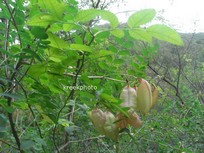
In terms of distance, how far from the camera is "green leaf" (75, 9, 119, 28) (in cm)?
52

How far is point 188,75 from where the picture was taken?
596 centimetres

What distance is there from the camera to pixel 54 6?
522 mm

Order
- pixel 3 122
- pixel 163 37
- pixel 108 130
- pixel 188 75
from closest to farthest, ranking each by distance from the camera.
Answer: pixel 163 37, pixel 3 122, pixel 108 130, pixel 188 75

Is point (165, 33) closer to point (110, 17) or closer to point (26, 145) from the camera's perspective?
point (110, 17)

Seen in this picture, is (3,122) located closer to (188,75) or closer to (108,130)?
(108,130)

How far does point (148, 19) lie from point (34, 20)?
0.67 ft

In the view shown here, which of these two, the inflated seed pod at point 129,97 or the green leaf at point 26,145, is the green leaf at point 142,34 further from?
the green leaf at point 26,145

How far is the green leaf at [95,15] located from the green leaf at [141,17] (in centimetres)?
3

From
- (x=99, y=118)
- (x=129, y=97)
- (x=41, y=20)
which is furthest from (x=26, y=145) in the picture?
(x=41, y=20)

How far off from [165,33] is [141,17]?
2.0 inches

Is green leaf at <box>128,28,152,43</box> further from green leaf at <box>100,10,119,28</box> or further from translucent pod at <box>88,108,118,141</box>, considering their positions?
translucent pod at <box>88,108,118,141</box>

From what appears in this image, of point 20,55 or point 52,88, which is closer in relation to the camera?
→ point 20,55

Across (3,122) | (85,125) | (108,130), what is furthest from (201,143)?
(3,122)

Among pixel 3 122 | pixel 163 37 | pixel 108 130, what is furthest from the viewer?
pixel 108 130
